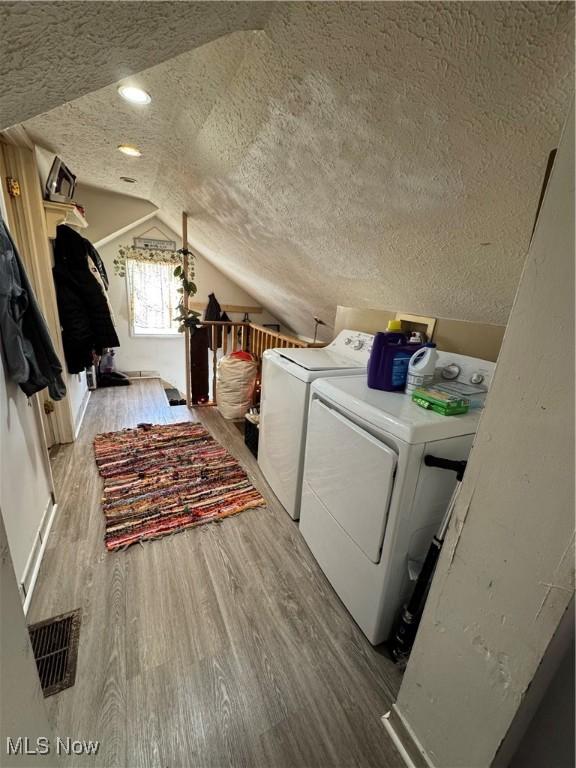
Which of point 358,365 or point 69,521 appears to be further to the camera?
point 358,365

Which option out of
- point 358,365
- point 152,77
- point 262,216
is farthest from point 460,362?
point 152,77

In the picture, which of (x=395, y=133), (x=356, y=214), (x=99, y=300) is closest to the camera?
(x=395, y=133)

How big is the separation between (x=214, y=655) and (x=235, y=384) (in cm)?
222

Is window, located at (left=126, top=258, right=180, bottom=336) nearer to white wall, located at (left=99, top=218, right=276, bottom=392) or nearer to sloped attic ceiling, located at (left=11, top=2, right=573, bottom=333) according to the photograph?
white wall, located at (left=99, top=218, right=276, bottom=392)

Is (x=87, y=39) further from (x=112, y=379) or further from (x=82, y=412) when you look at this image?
(x=112, y=379)

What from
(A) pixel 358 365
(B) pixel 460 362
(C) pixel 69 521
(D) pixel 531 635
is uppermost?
(B) pixel 460 362

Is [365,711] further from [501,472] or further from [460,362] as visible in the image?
[460,362]

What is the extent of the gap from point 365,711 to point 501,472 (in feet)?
3.37

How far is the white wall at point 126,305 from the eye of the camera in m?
4.08

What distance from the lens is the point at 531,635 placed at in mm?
617

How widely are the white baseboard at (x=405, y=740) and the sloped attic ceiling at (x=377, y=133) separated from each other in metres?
1.56

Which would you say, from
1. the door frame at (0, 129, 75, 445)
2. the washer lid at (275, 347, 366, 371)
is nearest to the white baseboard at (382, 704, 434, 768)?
the washer lid at (275, 347, 366, 371)

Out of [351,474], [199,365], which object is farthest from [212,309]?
[351,474]

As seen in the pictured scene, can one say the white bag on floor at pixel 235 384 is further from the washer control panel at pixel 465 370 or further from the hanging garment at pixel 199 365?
the washer control panel at pixel 465 370
